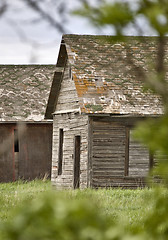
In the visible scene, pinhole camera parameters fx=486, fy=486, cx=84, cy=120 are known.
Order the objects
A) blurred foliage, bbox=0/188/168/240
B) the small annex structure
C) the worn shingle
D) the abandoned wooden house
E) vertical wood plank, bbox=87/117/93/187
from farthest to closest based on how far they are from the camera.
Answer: the abandoned wooden house < vertical wood plank, bbox=87/117/93/187 < the small annex structure < the worn shingle < blurred foliage, bbox=0/188/168/240

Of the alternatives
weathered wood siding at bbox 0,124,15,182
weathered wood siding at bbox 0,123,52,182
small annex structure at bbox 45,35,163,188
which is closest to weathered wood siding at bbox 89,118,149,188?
small annex structure at bbox 45,35,163,188

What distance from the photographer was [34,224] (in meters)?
1.90

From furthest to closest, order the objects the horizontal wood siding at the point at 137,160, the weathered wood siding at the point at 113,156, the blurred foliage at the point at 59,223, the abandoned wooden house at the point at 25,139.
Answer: the abandoned wooden house at the point at 25,139, the horizontal wood siding at the point at 137,160, the weathered wood siding at the point at 113,156, the blurred foliage at the point at 59,223

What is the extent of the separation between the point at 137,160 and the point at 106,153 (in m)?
1.05

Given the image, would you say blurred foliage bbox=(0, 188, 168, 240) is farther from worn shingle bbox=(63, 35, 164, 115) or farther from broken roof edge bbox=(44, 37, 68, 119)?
broken roof edge bbox=(44, 37, 68, 119)

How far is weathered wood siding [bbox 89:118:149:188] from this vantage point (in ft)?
51.1

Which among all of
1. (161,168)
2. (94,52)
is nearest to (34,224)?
(161,168)

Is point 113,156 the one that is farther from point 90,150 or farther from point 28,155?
point 28,155

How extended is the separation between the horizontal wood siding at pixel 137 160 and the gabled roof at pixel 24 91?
616 centimetres

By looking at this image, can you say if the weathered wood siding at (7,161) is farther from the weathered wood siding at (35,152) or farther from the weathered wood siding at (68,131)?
the weathered wood siding at (68,131)

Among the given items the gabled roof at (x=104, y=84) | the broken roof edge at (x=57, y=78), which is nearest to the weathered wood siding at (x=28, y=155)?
the broken roof edge at (x=57, y=78)

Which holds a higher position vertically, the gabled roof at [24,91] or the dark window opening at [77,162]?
the gabled roof at [24,91]

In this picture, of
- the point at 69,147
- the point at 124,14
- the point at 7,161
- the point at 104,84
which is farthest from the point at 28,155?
the point at 124,14

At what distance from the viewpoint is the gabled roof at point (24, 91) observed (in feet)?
69.2
